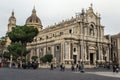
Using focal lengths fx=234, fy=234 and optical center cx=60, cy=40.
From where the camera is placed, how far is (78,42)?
70062 mm

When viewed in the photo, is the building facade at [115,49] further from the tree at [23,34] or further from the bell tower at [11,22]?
the bell tower at [11,22]

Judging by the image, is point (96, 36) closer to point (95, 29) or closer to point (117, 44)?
point (95, 29)

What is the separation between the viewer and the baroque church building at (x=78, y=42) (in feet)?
219

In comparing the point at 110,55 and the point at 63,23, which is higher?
the point at 63,23

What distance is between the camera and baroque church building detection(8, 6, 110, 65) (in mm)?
66812

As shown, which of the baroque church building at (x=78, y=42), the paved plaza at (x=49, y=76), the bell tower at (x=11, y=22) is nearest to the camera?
the paved plaza at (x=49, y=76)

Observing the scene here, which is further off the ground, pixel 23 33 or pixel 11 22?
pixel 11 22

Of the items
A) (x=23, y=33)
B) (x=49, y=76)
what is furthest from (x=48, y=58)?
(x=49, y=76)

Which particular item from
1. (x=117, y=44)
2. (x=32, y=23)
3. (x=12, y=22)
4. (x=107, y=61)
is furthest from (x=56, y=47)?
(x=12, y=22)

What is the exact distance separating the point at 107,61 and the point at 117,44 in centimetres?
831

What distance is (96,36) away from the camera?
75.1m

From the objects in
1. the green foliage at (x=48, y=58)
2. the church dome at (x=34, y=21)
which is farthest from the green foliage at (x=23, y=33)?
the church dome at (x=34, y=21)

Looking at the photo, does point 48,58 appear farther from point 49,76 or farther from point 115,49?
point 49,76

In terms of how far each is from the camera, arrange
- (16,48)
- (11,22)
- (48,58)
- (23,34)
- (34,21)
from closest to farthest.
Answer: (16,48) < (23,34) < (48,58) < (34,21) < (11,22)
